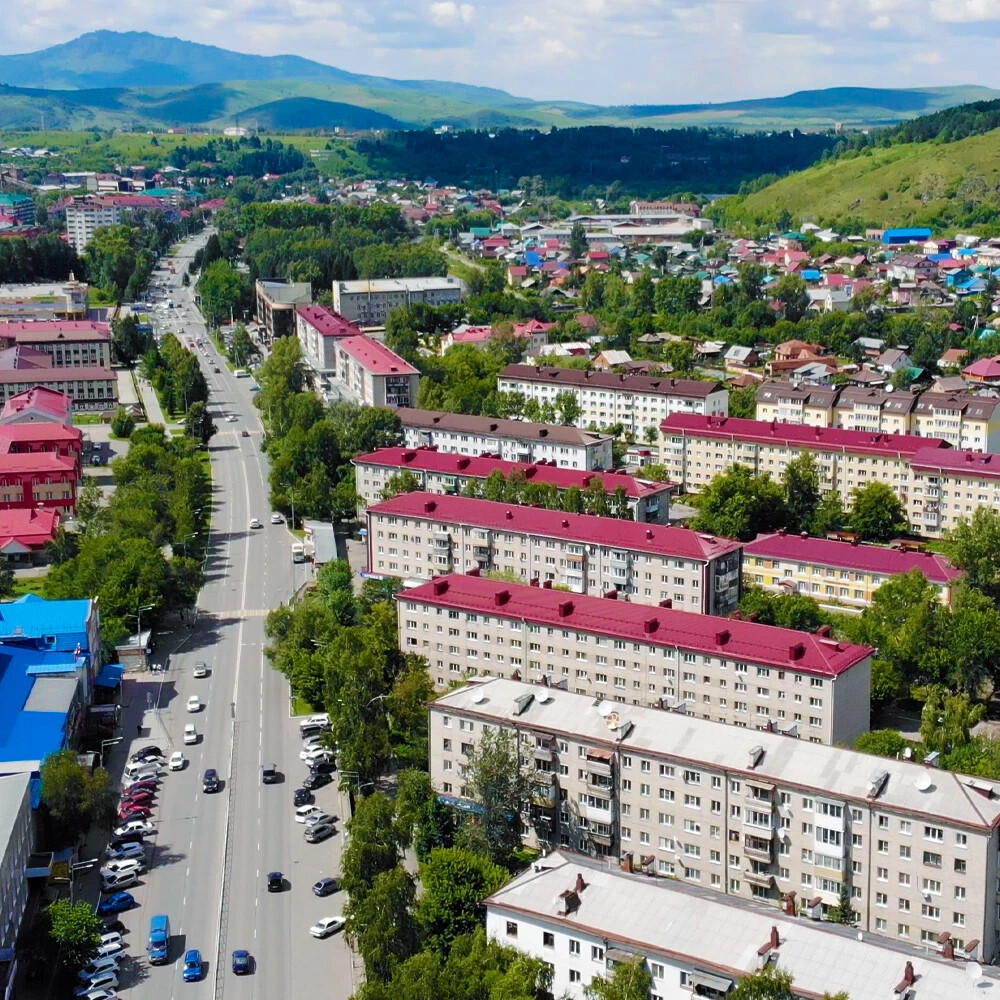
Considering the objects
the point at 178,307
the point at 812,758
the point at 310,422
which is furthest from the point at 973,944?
the point at 178,307

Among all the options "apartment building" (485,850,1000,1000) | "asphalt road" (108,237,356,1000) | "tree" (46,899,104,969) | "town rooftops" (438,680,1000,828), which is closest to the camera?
"apartment building" (485,850,1000,1000)

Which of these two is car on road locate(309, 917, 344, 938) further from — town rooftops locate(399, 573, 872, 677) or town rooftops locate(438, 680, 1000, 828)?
town rooftops locate(399, 573, 872, 677)

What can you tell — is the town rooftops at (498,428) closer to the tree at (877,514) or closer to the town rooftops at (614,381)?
the town rooftops at (614,381)

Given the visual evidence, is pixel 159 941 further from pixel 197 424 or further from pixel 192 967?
pixel 197 424

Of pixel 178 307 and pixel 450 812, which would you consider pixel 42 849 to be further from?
pixel 178 307

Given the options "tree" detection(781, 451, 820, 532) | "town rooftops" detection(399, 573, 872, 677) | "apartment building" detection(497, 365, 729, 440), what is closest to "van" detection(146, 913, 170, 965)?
"town rooftops" detection(399, 573, 872, 677)

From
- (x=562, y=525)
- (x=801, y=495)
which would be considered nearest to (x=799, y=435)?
(x=801, y=495)
